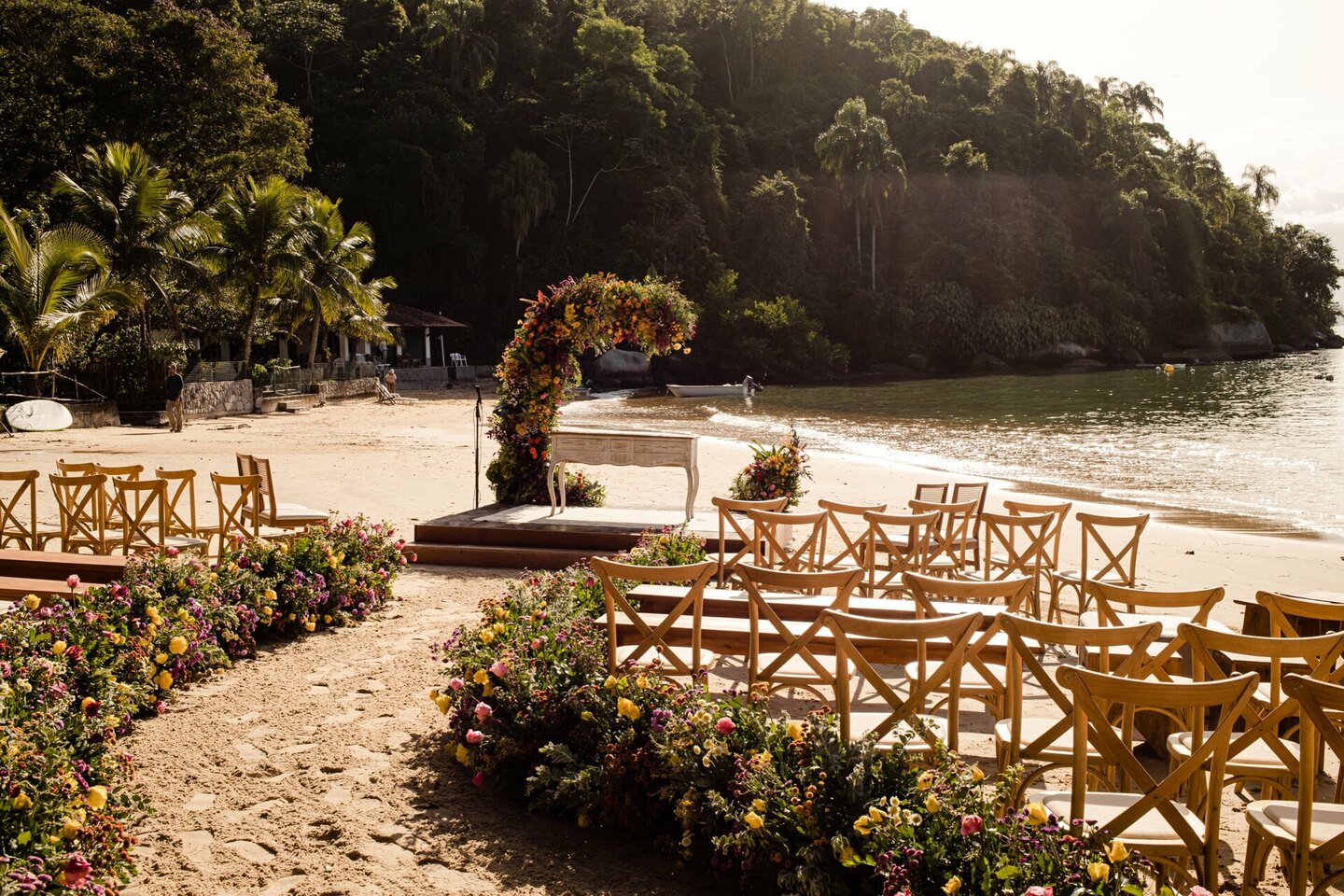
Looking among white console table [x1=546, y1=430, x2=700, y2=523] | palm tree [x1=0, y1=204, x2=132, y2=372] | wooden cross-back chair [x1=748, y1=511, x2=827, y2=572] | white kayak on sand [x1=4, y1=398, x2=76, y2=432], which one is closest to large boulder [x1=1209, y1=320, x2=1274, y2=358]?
palm tree [x1=0, y1=204, x2=132, y2=372]

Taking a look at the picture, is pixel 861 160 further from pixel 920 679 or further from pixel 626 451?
pixel 920 679

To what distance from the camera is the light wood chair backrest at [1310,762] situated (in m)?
3.07

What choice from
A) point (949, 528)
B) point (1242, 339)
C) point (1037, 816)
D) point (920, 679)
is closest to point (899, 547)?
point (949, 528)

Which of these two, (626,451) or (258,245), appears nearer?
(626,451)

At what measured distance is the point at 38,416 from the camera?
72.4 ft

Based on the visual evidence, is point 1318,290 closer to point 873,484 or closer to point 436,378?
point 436,378

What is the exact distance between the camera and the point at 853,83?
7806cm

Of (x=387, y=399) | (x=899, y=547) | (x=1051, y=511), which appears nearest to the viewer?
(x=1051, y=511)

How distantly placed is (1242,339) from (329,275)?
239 ft

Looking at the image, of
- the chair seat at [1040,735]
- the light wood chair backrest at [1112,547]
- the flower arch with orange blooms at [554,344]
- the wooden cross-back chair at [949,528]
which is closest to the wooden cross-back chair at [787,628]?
the chair seat at [1040,735]

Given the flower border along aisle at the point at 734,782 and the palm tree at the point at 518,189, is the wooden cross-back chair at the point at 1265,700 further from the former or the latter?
the palm tree at the point at 518,189

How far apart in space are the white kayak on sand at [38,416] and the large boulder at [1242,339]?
255ft

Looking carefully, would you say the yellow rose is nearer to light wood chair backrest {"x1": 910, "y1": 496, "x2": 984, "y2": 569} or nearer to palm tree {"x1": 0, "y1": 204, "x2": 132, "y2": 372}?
light wood chair backrest {"x1": 910, "y1": 496, "x2": 984, "y2": 569}

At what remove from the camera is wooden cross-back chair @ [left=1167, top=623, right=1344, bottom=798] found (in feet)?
11.9
